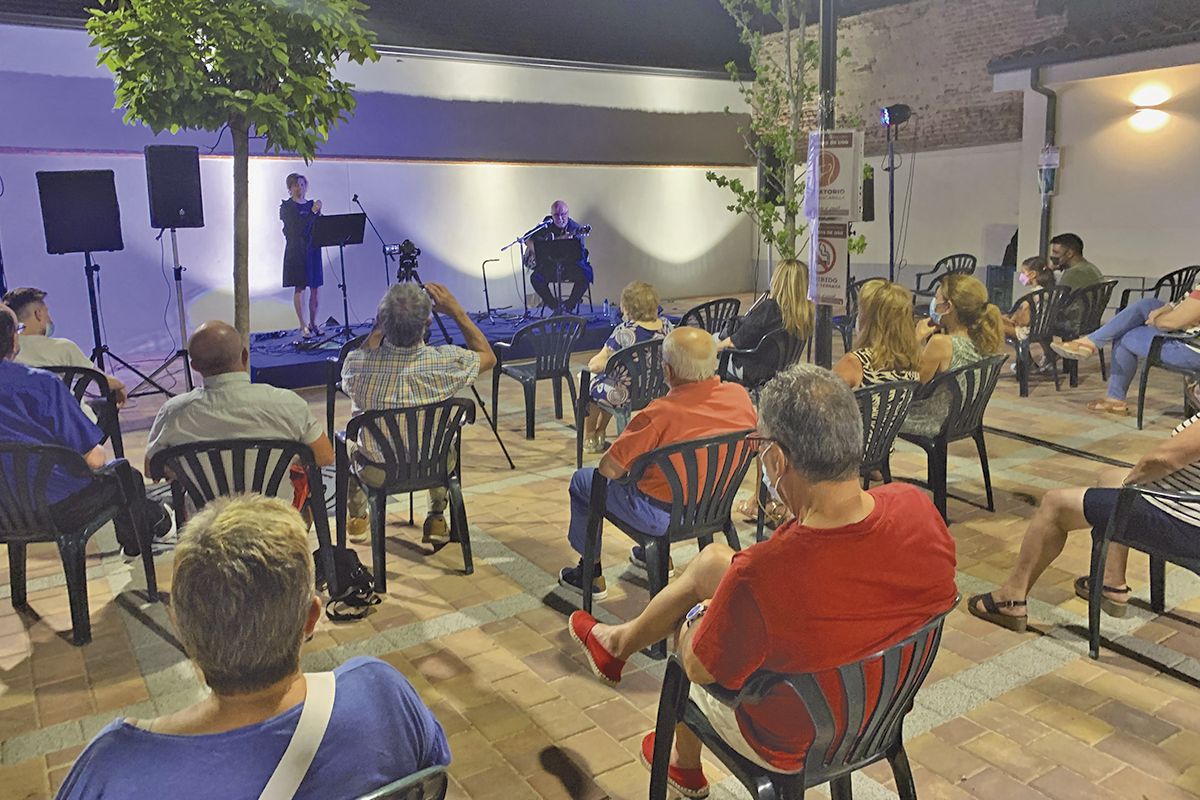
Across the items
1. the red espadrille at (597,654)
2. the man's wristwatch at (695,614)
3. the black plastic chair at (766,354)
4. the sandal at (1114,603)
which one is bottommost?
the sandal at (1114,603)

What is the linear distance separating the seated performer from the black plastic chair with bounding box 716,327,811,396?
505cm

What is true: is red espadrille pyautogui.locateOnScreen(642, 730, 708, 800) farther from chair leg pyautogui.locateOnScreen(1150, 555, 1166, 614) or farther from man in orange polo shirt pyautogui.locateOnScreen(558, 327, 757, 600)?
chair leg pyautogui.locateOnScreen(1150, 555, 1166, 614)

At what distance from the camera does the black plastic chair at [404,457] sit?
12.0 feet

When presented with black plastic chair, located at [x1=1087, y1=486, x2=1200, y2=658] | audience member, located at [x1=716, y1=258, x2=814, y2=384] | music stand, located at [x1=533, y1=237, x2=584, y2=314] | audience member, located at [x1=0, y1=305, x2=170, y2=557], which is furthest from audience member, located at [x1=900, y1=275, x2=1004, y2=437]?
music stand, located at [x1=533, y1=237, x2=584, y2=314]

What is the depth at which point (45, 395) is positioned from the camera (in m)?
3.28

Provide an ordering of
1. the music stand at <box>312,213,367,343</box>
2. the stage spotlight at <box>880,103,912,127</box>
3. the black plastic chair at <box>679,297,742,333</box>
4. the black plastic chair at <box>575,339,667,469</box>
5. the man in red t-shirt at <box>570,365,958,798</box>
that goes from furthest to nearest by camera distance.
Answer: the stage spotlight at <box>880,103,912,127</box> < the music stand at <box>312,213,367,343</box> < the black plastic chair at <box>679,297,742,333</box> < the black plastic chair at <box>575,339,667,469</box> < the man in red t-shirt at <box>570,365,958,798</box>

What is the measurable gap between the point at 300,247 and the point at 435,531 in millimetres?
6048

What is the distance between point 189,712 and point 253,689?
10 centimetres

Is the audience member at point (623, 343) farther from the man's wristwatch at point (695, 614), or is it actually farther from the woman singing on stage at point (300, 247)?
the woman singing on stage at point (300, 247)

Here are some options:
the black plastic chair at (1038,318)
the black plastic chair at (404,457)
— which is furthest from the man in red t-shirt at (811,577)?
the black plastic chair at (1038,318)

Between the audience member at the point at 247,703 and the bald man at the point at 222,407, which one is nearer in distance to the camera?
the audience member at the point at 247,703

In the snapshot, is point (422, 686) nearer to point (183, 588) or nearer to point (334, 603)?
point (334, 603)

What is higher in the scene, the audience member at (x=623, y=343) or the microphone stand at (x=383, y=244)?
the microphone stand at (x=383, y=244)

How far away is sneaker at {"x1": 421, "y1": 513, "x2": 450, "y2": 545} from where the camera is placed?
421 cm
